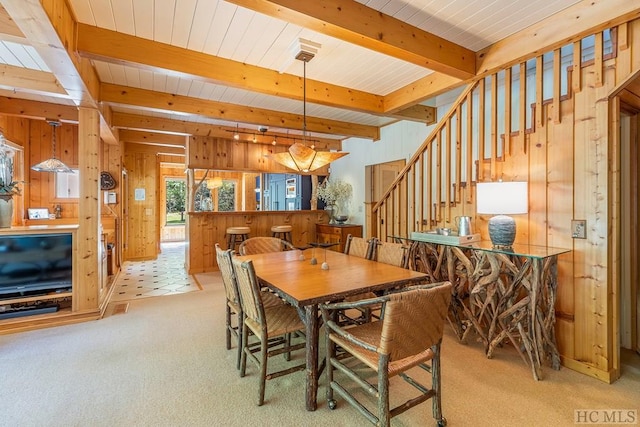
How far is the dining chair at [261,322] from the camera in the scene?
198 centimetres

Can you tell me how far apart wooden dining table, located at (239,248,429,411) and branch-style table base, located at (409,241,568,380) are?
0.67m

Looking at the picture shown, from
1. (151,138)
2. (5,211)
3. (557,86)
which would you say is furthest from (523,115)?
(151,138)

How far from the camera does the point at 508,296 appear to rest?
97.2 inches

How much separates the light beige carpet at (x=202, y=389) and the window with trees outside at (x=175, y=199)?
7183mm

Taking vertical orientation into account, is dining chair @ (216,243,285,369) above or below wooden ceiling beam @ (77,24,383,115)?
below

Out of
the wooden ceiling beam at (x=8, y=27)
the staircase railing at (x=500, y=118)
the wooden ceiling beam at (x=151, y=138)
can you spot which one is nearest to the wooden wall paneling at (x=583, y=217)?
the staircase railing at (x=500, y=118)

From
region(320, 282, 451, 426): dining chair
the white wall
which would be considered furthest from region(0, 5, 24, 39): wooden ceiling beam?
the white wall

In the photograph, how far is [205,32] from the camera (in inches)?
98.6

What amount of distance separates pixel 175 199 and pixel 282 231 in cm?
552

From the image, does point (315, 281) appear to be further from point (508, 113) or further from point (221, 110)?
point (221, 110)

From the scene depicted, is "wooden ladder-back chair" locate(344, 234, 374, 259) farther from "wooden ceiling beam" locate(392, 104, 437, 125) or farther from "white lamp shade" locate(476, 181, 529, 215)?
"wooden ceiling beam" locate(392, 104, 437, 125)

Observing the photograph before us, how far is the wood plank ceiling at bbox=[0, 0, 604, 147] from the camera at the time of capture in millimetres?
2148

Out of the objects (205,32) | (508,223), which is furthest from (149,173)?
(508,223)

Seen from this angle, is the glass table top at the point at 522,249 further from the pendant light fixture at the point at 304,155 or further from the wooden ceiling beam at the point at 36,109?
the wooden ceiling beam at the point at 36,109
